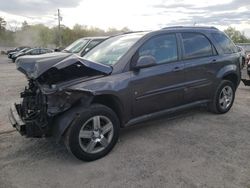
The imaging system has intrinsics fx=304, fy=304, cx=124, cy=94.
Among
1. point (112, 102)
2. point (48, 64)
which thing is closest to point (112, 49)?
point (112, 102)

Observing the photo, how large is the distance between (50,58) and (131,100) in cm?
134

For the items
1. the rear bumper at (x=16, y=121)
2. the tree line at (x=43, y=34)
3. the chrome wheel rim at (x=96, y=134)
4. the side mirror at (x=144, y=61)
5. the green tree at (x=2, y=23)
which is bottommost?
the chrome wheel rim at (x=96, y=134)

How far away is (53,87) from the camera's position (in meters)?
4.05

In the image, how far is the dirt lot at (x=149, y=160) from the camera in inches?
143

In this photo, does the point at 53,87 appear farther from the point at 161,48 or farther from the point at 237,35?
the point at 237,35

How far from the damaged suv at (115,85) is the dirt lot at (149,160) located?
34 centimetres

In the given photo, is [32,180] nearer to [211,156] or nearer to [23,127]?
[23,127]

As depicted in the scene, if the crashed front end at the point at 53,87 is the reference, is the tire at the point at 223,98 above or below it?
below

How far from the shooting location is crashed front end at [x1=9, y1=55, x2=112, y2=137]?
157 inches

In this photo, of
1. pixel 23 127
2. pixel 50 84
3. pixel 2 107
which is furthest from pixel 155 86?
pixel 2 107

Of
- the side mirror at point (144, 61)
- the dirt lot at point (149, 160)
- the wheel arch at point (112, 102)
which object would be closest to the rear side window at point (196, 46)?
the side mirror at point (144, 61)

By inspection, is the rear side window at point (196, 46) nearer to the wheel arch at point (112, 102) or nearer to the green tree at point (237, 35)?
the wheel arch at point (112, 102)

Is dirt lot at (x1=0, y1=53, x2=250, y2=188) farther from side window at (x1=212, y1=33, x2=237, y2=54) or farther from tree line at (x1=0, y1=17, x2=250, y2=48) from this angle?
tree line at (x1=0, y1=17, x2=250, y2=48)

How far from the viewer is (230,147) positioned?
180 inches
